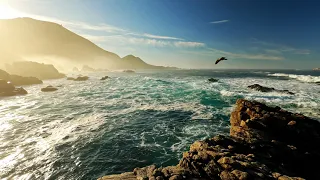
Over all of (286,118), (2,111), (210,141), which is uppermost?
(286,118)

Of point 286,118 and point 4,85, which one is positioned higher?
point 286,118

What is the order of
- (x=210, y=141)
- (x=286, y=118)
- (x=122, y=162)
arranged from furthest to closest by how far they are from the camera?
(x=286, y=118) → (x=122, y=162) → (x=210, y=141)

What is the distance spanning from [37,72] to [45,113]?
77567 mm

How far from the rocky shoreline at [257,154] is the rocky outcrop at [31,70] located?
97211 millimetres

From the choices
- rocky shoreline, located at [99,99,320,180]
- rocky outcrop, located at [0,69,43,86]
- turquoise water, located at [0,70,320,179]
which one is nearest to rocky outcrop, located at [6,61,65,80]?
rocky outcrop, located at [0,69,43,86]

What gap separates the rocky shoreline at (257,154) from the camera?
339 inches

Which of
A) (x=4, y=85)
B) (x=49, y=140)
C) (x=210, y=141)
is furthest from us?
(x=4, y=85)

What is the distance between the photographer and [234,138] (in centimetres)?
1244

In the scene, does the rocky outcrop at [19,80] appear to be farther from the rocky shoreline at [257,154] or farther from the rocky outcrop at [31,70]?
the rocky shoreline at [257,154]

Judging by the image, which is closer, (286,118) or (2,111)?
(286,118)

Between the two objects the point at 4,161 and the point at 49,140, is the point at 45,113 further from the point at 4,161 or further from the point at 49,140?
the point at 4,161

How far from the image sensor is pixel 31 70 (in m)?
87.6

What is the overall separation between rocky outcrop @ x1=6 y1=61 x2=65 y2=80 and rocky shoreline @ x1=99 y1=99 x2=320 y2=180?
319 ft

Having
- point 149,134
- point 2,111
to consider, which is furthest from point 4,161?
point 2,111
